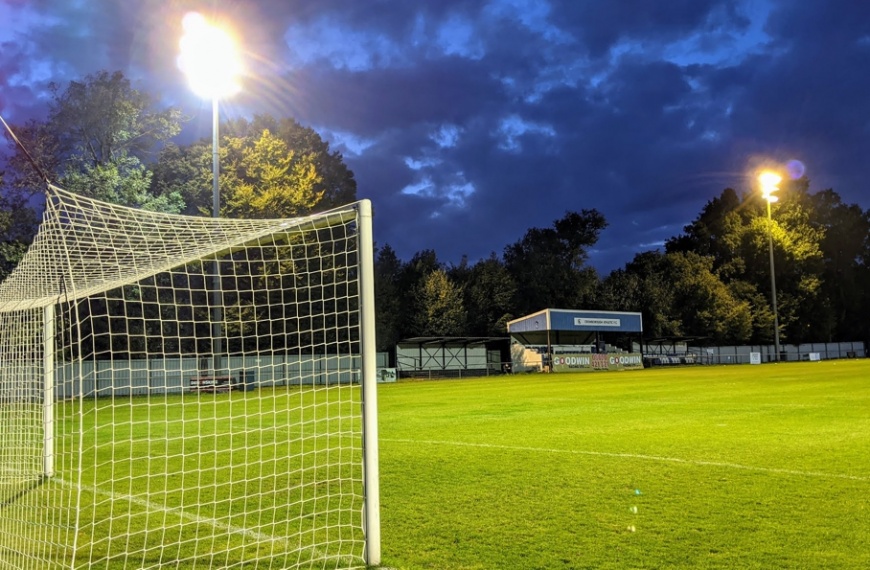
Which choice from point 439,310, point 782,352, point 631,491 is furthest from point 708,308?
point 631,491

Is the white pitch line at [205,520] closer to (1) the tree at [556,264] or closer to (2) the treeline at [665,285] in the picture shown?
(2) the treeline at [665,285]

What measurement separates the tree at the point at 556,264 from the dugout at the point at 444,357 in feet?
41.6

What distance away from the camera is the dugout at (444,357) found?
129 feet

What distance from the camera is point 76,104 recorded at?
33156 millimetres

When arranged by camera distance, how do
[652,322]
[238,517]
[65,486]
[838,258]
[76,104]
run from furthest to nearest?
[838,258] < [652,322] < [76,104] < [65,486] < [238,517]

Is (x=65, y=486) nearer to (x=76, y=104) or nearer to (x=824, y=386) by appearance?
(x=824, y=386)

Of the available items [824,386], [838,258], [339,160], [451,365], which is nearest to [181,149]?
[339,160]

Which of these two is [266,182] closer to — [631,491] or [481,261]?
[481,261]

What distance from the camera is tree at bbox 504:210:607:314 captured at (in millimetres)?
55375

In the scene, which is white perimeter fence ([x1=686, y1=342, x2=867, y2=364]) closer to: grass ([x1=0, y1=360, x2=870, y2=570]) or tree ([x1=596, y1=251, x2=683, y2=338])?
tree ([x1=596, y1=251, x2=683, y2=338])

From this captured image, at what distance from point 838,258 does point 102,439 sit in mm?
82080

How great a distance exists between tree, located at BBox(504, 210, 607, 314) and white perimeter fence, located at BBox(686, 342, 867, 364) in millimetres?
10717

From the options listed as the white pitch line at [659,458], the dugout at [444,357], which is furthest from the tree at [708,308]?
the white pitch line at [659,458]

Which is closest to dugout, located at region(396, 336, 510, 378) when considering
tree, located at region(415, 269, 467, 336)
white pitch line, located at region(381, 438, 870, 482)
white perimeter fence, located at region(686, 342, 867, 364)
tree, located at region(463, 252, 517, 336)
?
tree, located at region(415, 269, 467, 336)
